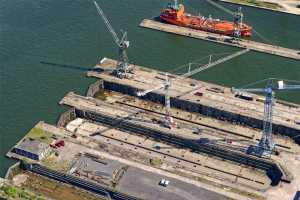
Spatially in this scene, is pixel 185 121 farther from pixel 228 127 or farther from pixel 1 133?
pixel 1 133

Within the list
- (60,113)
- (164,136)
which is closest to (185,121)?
(164,136)

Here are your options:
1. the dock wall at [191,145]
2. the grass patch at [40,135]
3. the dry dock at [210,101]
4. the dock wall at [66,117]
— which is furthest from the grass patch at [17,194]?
the dry dock at [210,101]

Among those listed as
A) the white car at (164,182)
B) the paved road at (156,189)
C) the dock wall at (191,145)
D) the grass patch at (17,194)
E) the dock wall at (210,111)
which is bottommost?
the grass patch at (17,194)

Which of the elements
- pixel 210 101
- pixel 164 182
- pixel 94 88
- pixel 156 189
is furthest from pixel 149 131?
pixel 94 88

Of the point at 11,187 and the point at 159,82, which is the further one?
the point at 159,82

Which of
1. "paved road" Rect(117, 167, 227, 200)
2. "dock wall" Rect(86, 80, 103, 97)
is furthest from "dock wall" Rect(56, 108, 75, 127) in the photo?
"paved road" Rect(117, 167, 227, 200)

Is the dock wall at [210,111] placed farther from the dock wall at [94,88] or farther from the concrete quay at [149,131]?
the concrete quay at [149,131]
